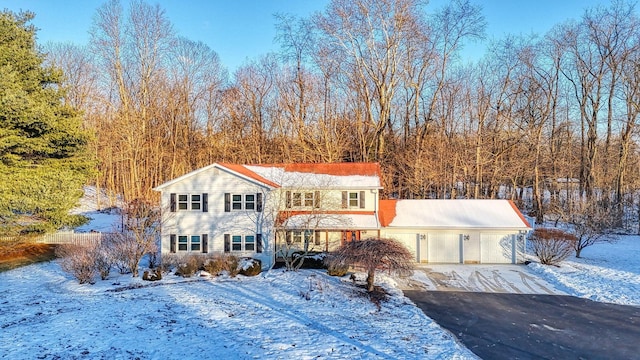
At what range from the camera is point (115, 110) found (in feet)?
120

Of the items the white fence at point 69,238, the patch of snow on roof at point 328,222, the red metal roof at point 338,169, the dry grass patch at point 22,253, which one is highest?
the red metal roof at point 338,169

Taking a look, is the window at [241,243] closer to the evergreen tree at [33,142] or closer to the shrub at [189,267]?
the shrub at [189,267]

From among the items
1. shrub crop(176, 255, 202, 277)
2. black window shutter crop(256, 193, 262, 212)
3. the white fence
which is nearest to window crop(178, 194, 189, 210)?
shrub crop(176, 255, 202, 277)

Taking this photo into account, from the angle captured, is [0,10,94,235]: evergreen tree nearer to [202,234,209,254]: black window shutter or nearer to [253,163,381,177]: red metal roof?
[202,234,209,254]: black window shutter

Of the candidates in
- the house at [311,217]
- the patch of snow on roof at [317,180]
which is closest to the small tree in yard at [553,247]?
the house at [311,217]

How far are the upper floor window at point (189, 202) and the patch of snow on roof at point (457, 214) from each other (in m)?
10.1

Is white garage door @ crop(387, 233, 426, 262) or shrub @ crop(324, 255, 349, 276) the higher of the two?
white garage door @ crop(387, 233, 426, 262)

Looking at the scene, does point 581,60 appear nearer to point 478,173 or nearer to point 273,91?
point 478,173

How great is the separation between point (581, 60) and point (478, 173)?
43.7 feet

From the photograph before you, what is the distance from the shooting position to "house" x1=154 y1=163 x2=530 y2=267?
19.2 metres

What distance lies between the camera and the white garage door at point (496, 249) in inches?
799

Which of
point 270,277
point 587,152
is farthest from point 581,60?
point 270,277

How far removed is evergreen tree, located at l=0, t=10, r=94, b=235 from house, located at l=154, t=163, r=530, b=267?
4457 mm

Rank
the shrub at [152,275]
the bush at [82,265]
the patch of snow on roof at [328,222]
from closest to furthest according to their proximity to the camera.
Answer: the bush at [82,265] → the shrub at [152,275] → the patch of snow on roof at [328,222]
